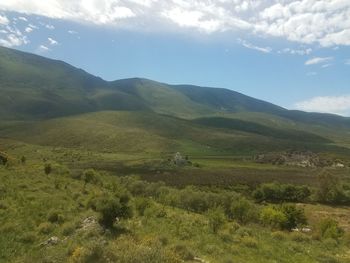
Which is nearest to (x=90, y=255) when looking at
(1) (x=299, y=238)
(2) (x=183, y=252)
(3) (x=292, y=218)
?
(2) (x=183, y=252)

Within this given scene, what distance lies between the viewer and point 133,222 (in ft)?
91.7

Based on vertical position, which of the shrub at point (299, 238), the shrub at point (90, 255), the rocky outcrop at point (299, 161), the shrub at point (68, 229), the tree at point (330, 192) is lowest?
the rocky outcrop at point (299, 161)

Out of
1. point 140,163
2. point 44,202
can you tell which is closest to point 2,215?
point 44,202

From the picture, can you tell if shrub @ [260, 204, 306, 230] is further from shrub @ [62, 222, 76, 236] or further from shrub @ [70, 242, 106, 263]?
shrub @ [70, 242, 106, 263]

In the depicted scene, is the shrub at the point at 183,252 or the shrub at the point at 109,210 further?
the shrub at the point at 109,210

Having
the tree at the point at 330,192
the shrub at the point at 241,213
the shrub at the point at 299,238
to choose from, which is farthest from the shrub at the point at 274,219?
the tree at the point at 330,192

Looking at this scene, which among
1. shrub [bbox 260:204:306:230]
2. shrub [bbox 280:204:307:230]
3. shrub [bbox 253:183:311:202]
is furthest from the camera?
shrub [bbox 253:183:311:202]

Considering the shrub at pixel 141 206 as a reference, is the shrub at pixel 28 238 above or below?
above

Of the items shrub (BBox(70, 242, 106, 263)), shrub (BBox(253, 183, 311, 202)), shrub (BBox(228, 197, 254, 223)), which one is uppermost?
shrub (BBox(70, 242, 106, 263))

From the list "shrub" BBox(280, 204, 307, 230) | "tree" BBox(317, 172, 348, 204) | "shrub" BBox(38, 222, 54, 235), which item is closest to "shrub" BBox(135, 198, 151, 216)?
"shrub" BBox(38, 222, 54, 235)

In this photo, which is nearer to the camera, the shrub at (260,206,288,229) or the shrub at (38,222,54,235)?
the shrub at (38,222,54,235)

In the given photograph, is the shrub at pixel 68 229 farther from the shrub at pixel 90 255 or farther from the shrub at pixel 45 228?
the shrub at pixel 90 255

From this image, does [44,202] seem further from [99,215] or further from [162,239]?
[162,239]

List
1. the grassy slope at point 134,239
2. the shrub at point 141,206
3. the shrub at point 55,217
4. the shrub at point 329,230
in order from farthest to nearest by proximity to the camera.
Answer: the shrub at point 329,230 < the shrub at point 141,206 < the shrub at point 55,217 < the grassy slope at point 134,239
